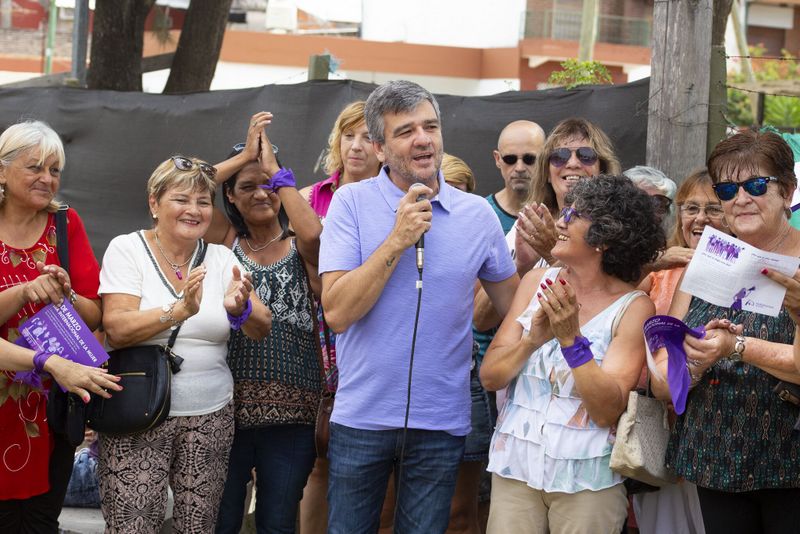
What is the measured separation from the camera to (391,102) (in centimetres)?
364

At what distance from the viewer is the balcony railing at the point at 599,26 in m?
26.7

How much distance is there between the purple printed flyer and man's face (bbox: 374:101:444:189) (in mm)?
1383

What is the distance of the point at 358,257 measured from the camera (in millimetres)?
3586

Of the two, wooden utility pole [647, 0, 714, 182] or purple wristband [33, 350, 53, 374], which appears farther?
wooden utility pole [647, 0, 714, 182]

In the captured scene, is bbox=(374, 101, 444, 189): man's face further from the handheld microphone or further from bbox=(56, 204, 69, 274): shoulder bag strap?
bbox=(56, 204, 69, 274): shoulder bag strap

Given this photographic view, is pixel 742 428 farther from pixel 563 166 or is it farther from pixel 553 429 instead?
pixel 563 166

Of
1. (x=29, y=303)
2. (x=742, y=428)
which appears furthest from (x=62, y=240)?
(x=742, y=428)

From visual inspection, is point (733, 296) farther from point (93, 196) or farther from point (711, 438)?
point (93, 196)

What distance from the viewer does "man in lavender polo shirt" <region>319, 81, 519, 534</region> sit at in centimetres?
356

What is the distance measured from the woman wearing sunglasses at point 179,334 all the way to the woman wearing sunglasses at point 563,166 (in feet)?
3.65

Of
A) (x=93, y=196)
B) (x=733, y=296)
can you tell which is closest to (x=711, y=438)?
(x=733, y=296)

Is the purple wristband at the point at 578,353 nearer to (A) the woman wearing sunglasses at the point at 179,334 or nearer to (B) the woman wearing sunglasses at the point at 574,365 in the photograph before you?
(B) the woman wearing sunglasses at the point at 574,365

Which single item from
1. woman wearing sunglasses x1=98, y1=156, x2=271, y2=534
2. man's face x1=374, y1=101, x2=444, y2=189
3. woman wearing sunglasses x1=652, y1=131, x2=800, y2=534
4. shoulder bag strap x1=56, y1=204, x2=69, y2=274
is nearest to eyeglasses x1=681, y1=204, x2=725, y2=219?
woman wearing sunglasses x1=652, y1=131, x2=800, y2=534

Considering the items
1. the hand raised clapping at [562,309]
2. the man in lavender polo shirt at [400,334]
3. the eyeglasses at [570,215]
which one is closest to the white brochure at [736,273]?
the hand raised clapping at [562,309]
